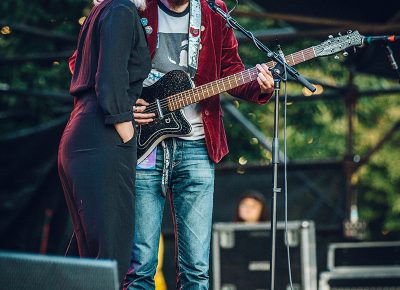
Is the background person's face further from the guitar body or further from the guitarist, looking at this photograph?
the guitar body

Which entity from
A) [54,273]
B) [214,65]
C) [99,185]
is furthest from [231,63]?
[54,273]

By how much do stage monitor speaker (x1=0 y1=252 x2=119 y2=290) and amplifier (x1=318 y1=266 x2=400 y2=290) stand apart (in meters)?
3.90

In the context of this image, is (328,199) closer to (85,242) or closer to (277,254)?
(277,254)

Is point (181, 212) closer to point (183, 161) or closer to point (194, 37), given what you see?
point (183, 161)

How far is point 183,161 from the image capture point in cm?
441

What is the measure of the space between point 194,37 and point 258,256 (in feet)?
10.5

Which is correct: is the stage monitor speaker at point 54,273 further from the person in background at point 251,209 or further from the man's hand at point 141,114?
the person in background at point 251,209

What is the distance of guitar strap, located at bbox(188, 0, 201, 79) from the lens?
4441 millimetres

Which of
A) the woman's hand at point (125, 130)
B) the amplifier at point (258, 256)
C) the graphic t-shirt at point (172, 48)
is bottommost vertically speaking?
the amplifier at point (258, 256)

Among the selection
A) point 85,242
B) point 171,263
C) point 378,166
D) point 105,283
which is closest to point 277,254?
point 171,263

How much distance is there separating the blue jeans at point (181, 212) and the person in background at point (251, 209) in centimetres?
367

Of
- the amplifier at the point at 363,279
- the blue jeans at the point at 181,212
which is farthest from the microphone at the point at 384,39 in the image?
the amplifier at the point at 363,279

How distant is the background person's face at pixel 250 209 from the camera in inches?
319

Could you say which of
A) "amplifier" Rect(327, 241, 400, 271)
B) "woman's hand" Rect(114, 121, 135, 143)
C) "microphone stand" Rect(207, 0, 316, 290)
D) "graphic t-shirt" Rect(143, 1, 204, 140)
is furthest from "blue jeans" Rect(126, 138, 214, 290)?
"amplifier" Rect(327, 241, 400, 271)
